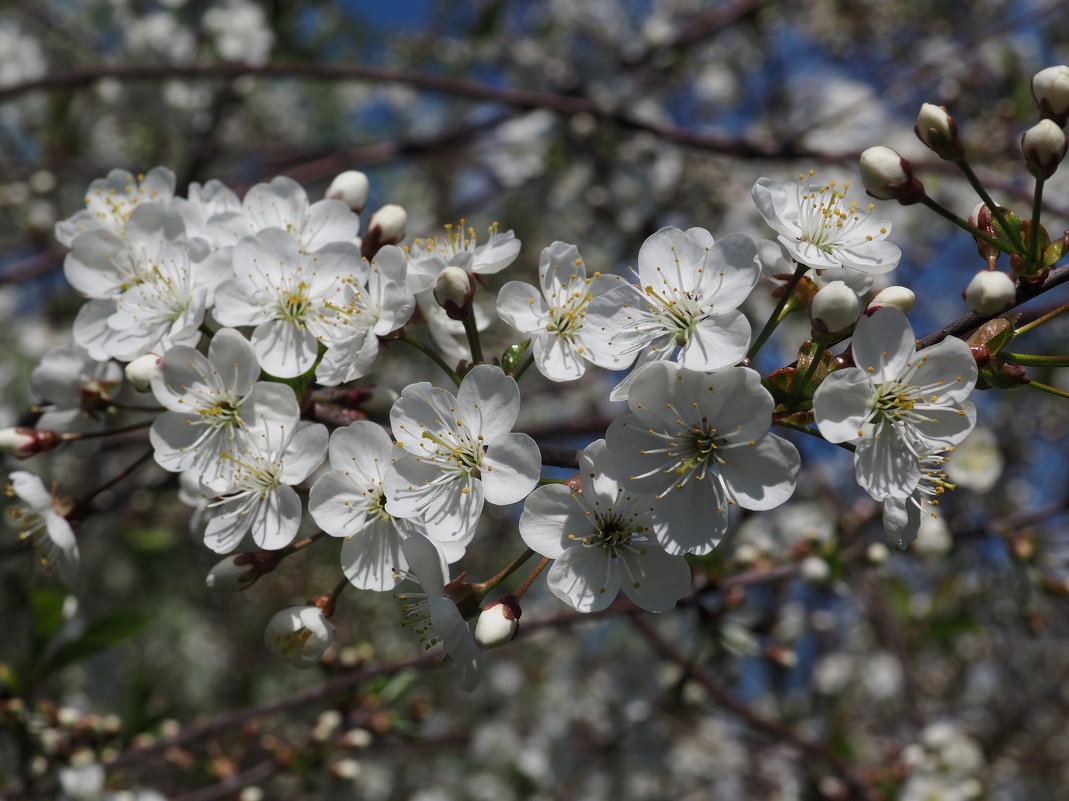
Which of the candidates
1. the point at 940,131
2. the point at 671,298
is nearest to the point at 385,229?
the point at 671,298

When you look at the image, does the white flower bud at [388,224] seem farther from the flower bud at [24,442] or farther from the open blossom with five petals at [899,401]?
the open blossom with five petals at [899,401]

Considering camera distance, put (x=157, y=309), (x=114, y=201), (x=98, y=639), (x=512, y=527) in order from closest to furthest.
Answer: (x=157, y=309), (x=114, y=201), (x=98, y=639), (x=512, y=527)

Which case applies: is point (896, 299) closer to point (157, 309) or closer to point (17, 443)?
point (157, 309)

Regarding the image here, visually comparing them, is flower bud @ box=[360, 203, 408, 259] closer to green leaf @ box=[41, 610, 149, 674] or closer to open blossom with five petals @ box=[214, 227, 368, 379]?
open blossom with five petals @ box=[214, 227, 368, 379]

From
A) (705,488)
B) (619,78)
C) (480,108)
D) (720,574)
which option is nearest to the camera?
(705,488)

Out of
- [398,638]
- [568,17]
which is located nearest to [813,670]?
[398,638]

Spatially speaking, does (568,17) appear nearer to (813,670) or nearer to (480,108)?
(480,108)
